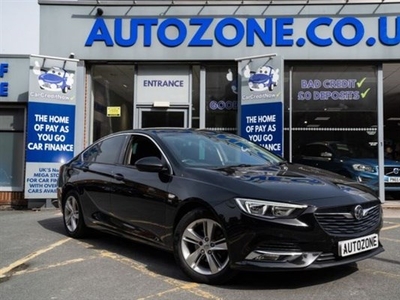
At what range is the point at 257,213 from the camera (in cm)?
396

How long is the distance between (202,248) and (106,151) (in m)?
2.41

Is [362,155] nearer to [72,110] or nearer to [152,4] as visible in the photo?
[152,4]

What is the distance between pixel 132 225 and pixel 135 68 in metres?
7.00

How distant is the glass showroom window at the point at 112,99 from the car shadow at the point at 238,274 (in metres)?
5.53

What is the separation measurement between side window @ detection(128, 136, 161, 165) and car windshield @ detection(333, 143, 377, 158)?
6604 mm

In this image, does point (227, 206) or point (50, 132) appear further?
point (50, 132)

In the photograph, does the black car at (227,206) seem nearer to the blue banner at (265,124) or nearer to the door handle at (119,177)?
the door handle at (119,177)

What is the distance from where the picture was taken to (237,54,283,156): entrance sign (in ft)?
33.7

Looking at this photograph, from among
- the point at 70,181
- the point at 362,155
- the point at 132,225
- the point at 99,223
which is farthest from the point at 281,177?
the point at 362,155

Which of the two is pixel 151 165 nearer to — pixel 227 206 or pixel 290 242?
pixel 227 206

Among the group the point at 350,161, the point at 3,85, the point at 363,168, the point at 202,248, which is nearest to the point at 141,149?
the point at 202,248

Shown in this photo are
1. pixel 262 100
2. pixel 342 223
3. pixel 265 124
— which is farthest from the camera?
pixel 262 100

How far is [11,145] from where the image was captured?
11.2m

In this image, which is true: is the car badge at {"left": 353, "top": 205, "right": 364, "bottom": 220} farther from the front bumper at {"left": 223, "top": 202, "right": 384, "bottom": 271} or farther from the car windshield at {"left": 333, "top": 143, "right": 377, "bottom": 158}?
the car windshield at {"left": 333, "top": 143, "right": 377, "bottom": 158}
